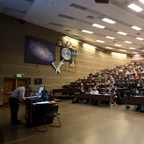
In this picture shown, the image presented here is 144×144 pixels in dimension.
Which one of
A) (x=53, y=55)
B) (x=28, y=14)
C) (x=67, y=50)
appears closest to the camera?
(x=28, y=14)

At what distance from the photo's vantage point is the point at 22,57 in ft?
31.6

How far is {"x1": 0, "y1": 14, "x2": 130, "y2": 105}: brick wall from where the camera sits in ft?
28.9

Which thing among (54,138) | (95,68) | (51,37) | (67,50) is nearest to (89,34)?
(67,50)

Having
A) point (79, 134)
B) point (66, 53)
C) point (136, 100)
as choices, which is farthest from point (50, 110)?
point (66, 53)

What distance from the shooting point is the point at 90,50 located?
15617 millimetres

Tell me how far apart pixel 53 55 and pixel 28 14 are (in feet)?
12.8

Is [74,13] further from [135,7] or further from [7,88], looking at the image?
[7,88]

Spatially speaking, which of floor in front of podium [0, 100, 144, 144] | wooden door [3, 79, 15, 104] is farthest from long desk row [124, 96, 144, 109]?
wooden door [3, 79, 15, 104]

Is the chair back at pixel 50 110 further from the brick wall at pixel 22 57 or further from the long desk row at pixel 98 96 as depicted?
the brick wall at pixel 22 57

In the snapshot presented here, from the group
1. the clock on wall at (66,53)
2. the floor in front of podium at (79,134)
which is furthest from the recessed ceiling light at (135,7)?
the clock on wall at (66,53)

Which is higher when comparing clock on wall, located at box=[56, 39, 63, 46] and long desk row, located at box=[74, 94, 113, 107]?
clock on wall, located at box=[56, 39, 63, 46]

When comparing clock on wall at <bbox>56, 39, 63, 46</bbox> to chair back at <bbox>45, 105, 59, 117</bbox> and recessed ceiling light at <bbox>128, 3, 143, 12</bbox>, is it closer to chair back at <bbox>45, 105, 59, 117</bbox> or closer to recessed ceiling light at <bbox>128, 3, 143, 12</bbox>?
recessed ceiling light at <bbox>128, 3, 143, 12</bbox>

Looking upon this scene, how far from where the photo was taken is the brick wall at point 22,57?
8812mm

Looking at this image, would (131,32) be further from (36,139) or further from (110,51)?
(36,139)
